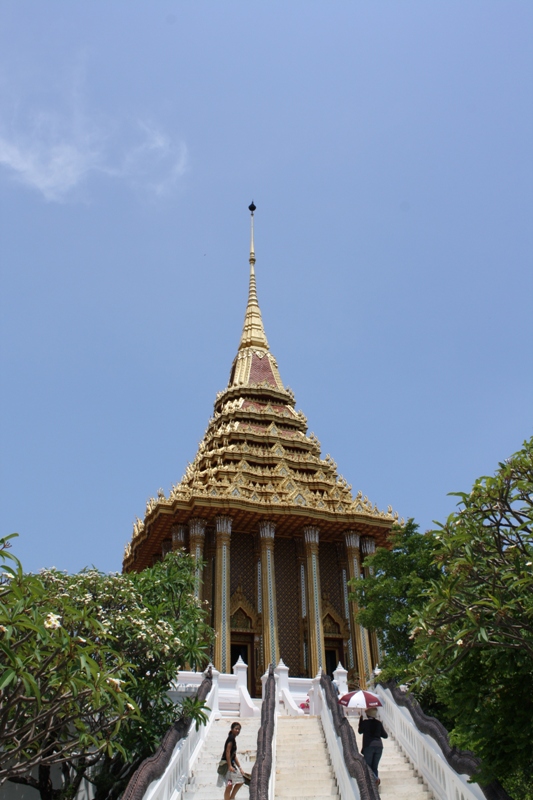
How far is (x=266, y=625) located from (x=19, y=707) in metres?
20.2

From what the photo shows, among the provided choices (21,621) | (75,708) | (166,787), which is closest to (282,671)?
(166,787)

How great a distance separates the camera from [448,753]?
9961mm

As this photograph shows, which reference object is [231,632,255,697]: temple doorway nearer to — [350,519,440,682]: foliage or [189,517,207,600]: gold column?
[189,517,207,600]: gold column

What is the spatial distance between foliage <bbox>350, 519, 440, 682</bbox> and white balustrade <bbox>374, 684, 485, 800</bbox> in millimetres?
3140

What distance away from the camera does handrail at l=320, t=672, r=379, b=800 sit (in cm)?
886

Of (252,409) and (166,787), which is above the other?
(252,409)

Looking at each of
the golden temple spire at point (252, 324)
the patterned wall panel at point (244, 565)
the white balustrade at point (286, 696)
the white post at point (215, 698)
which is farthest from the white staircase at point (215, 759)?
the golden temple spire at point (252, 324)

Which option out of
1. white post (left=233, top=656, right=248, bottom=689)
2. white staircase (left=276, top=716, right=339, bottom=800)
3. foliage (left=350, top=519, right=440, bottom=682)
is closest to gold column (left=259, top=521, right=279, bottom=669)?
white post (left=233, top=656, right=248, bottom=689)

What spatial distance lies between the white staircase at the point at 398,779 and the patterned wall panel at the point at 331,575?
1704 centimetres

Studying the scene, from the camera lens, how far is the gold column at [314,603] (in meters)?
27.0

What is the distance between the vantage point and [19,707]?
769 centimetres

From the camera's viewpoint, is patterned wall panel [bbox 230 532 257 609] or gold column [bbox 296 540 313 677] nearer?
gold column [bbox 296 540 313 677]

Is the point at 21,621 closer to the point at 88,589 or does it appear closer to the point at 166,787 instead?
the point at 166,787

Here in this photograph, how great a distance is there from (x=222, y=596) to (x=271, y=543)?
322cm
